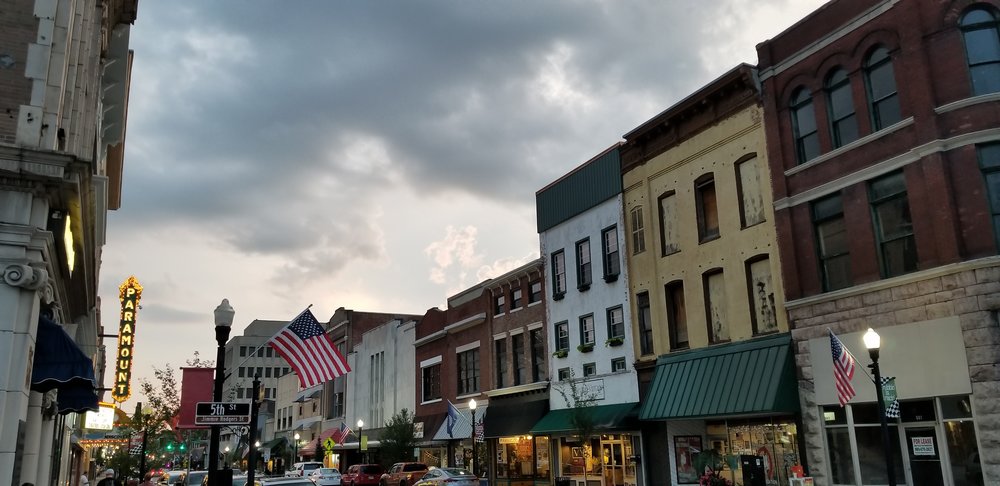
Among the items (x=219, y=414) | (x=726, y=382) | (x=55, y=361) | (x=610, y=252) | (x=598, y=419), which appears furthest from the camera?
(x=610, y=252)

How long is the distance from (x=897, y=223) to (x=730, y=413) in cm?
718

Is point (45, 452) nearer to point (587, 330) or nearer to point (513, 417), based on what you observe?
→ point (587, 330)

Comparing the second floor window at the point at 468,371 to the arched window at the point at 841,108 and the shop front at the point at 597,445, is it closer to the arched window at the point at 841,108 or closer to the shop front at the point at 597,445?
the shop front at the point at 597,445

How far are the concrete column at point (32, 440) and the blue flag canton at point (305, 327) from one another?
Answer: 5393 millimetres

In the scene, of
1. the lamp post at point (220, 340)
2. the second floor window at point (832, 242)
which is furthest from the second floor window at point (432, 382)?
the lamp post at point (220, 340)

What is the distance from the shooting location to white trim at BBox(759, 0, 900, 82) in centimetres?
2101

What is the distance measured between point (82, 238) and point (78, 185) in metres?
2.25

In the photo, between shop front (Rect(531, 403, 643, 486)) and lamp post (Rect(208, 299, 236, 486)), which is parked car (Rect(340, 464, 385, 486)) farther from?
lamp post (Rect(208, 299, 236, 486))

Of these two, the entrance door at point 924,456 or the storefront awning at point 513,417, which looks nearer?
the entrance door at point 924,456

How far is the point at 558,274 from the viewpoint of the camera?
36.2 metres

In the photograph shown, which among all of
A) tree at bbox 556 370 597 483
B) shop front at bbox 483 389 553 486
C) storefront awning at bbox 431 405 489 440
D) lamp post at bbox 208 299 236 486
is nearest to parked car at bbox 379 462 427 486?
storefront awning at bbox 431 405 489 440

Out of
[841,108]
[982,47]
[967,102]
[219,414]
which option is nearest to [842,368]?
[967,102]

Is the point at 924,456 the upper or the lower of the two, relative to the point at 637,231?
lower

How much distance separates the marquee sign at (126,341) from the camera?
3238 centimetres
